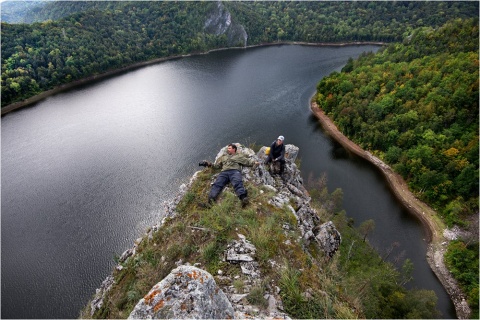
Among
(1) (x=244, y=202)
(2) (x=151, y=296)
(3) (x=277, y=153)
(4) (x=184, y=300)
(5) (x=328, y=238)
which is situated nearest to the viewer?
(4) (x=184, y=300)

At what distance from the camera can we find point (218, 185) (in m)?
10.2

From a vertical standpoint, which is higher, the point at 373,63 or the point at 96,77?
the point at 373,63

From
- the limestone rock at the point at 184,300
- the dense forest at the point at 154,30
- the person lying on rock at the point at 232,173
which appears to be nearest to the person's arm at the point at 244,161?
the person lying on rock at the point at 232,173

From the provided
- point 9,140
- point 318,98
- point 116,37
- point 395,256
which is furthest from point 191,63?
point 395,256

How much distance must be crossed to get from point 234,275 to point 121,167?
119 feet

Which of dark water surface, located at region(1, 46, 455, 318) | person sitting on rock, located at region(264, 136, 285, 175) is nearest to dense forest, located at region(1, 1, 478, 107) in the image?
dark water surface, located at region(1, 46, 455, 318)

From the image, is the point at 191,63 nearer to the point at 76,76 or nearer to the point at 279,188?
the point at 76,76

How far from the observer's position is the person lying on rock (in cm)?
987

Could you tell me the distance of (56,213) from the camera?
107 ft

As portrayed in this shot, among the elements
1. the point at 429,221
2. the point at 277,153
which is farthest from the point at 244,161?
the point at 429,221

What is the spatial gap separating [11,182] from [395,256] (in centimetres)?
4959

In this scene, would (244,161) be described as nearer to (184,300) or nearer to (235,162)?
(235,162)

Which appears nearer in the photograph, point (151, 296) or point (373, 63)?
point (151, 296)

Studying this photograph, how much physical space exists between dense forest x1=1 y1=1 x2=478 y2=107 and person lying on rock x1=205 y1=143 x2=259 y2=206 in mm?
69673
